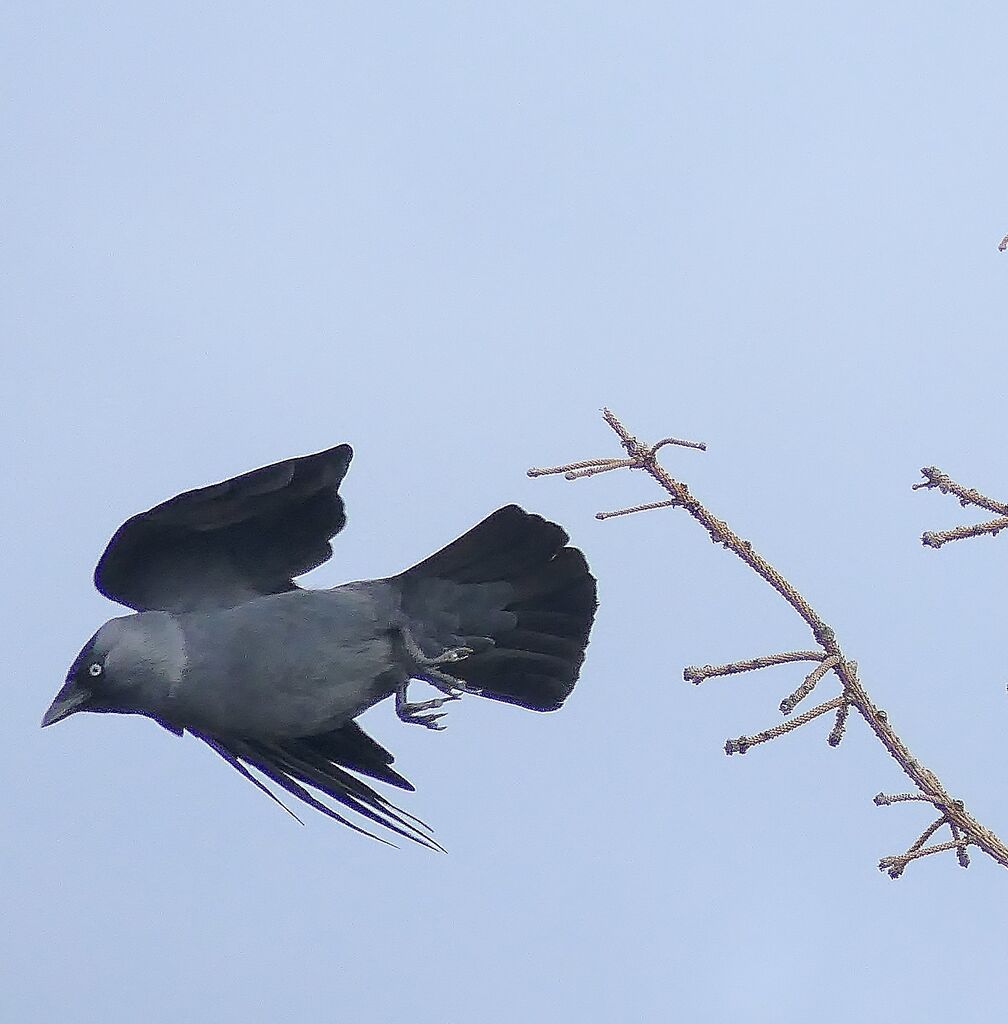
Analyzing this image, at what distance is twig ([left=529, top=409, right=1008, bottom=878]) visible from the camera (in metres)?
1.32

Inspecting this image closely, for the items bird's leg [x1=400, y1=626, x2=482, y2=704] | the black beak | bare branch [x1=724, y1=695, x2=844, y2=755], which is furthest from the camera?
bird's leg [x1=400, y1=626, x2=482, y2=704]

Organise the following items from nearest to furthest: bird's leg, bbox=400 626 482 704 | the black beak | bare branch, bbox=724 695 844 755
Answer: bare branch, bbox=724 695 844 755, the black beak, bird's leg, bbox=400 626 482 704

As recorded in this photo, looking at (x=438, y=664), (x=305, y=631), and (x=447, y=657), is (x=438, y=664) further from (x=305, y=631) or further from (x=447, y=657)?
(x=305, y=631)

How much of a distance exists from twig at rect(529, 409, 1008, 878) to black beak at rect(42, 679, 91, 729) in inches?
24.8

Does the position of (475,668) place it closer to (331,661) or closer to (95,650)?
(331,661)

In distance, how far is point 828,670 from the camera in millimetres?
1372

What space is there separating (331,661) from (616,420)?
47cm

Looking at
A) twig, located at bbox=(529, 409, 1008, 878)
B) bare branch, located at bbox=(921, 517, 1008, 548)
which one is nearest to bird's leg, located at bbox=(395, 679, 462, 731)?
twig, located at bbox=(529, 409, 1008, 878)

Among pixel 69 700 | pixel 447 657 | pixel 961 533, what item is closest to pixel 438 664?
pixel 447 657

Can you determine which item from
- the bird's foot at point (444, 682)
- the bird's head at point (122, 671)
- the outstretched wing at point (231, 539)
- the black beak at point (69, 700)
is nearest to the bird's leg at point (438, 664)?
the bird's foot at point (444, 682)

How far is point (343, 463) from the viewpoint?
1585 mm

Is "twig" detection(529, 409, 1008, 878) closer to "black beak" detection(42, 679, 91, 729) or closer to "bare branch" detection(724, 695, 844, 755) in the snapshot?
"bare branch" detection(724, 695, 844, 755)

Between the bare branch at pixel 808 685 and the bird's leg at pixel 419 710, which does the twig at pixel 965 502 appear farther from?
the bird's leg at pixel 419 710

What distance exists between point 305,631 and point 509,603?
0.91 ft
